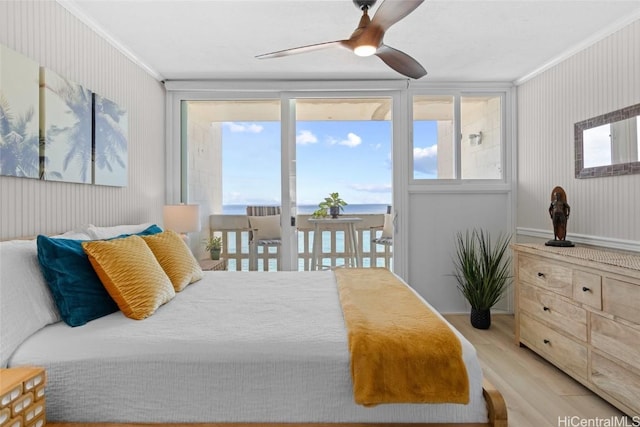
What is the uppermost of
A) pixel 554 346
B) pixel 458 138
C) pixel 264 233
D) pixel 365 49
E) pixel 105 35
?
pixel 105 35

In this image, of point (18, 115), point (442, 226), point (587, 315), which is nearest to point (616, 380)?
point (587, 315)

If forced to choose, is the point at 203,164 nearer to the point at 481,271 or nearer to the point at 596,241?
the point at 481,271

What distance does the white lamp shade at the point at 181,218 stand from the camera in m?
3.37

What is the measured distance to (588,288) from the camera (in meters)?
2.33

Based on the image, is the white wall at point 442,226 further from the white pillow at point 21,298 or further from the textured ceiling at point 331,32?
the white pillow at point 21,298

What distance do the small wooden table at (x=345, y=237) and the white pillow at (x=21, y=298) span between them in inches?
106

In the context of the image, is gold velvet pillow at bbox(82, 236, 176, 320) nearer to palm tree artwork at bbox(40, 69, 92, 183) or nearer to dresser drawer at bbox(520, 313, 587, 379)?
palm tree artwork at bbox(40, 69, 92, 183)

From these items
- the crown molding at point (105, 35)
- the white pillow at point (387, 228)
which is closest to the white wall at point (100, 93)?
the crown molding at point (105, 35)

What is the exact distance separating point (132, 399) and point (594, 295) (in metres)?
2.54

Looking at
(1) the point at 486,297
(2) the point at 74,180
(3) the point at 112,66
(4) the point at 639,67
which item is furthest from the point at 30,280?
(4) the point at 639,67

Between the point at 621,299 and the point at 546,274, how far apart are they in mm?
690

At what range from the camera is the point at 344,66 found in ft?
11.4

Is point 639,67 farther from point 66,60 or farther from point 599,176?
point 66,60

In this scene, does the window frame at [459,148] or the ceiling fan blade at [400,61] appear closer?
the ceiling fan blade at [400,61]
